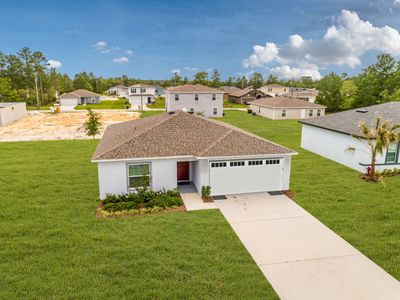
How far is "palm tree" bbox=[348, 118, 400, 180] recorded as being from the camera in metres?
16.6

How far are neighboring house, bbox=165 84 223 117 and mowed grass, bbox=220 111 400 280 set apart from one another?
32.4 metres

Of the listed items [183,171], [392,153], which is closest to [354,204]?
[392,153]

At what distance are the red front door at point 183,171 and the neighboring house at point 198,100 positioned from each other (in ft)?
119

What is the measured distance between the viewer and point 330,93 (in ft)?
181

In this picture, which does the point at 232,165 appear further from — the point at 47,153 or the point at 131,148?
the point at 47,153

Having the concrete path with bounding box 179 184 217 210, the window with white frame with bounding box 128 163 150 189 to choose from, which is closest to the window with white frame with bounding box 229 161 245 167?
the concrete path with bounding box 179 184 217 210

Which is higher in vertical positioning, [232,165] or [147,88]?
[147,88]

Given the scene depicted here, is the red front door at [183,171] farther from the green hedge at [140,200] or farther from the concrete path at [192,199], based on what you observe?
the green hedge at [140,200]

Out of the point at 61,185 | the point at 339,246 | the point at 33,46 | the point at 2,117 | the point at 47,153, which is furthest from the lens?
the point at 33,46

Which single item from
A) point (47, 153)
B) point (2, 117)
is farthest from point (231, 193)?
point (2, 117)

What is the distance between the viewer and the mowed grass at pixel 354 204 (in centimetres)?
1017

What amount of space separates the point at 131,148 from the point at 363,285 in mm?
10597

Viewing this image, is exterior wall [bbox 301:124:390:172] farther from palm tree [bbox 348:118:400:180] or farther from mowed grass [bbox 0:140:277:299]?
mowed grass [bbox 0:140:277:299]

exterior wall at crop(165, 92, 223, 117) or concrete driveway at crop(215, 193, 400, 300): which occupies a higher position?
exterior wall at crop(165, 92, 223, 117)
